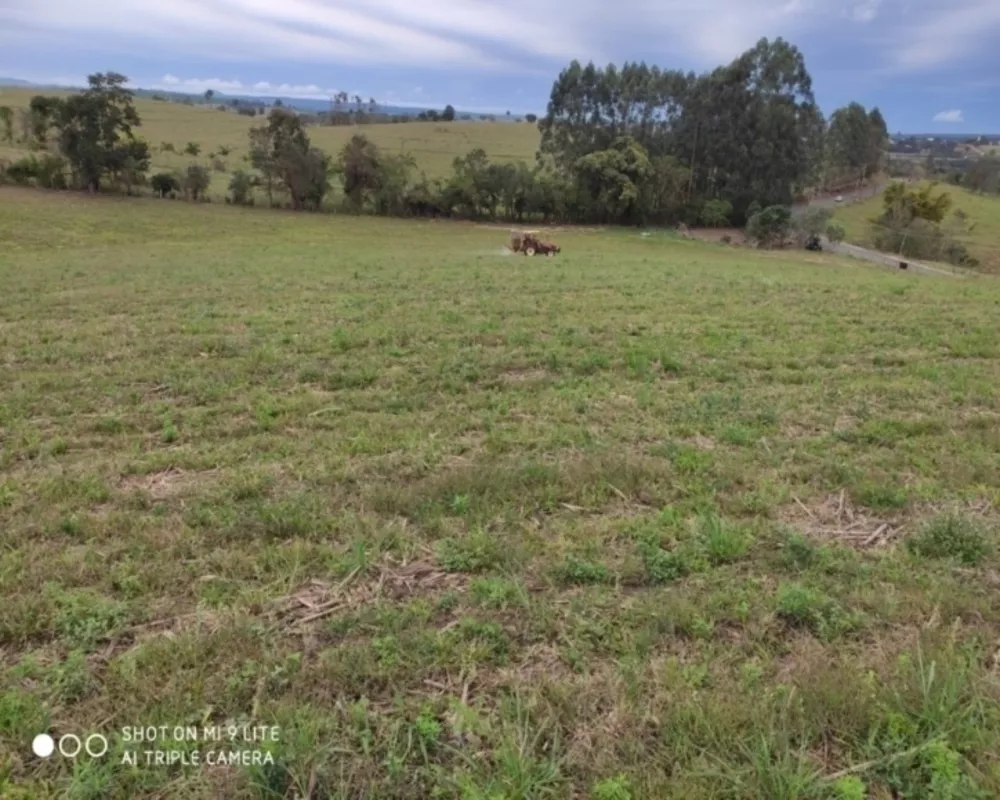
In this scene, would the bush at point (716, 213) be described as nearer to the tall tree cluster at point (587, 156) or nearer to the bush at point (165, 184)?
the tall tree cluster at point (587, 156)

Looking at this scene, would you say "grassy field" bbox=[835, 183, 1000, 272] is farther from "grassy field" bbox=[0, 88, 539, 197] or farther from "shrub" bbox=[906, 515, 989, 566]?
"shrub" bbox=[906, 515, 989, 566]

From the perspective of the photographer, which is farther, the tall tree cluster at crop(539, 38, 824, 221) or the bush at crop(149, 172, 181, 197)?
the tall tree cluster at crop(539, 38, 824, 221)

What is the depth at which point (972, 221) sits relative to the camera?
190 feet

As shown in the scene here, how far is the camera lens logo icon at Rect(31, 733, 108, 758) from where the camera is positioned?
2.08 m

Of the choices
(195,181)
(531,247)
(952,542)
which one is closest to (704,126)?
(531,247)

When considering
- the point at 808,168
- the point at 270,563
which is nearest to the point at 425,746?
the point at 270,563

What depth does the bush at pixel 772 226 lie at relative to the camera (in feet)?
138

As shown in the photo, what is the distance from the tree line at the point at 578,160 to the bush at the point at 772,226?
0.13 meters

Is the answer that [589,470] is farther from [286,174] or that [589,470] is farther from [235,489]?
[286,174]

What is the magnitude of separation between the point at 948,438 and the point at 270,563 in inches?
186

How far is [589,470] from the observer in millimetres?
4113

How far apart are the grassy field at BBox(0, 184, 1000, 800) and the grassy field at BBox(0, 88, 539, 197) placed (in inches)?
1789

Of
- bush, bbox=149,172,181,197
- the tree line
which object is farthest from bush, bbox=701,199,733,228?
bush, bbox=149,172,181,197

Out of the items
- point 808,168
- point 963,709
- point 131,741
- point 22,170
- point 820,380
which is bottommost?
point 131,741
